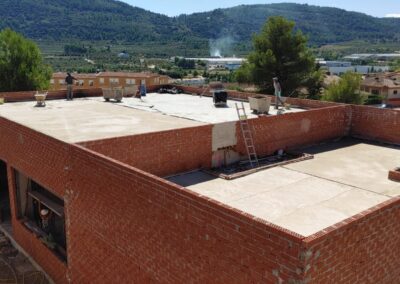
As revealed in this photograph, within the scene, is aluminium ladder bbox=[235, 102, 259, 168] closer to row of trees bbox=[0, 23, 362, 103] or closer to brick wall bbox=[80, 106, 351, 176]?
brick wall bbox=[80, 106, 351, 176]

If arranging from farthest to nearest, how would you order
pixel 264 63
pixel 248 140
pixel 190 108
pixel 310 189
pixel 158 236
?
pixel 264 63, pixel 190 108, pixel 248 140, pixel 310 189, pixel 158 236

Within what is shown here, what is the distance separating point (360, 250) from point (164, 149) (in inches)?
263

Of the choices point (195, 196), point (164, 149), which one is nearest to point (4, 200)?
point (164, 149)

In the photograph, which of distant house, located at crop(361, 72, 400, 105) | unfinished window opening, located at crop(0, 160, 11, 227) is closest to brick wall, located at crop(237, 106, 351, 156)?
unfinished window opening, located at crop(0, 160, 11, 227)

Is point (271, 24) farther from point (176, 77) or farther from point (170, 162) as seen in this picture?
point (176, 77)

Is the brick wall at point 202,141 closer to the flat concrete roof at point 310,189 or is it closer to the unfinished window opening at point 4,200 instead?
the flat concrete roof at point 310,189

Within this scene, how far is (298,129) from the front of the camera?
15766mm

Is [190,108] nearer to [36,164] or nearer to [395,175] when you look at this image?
[36,164]

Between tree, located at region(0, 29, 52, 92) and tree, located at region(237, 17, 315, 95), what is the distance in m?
19.2

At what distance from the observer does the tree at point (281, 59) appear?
124 ft

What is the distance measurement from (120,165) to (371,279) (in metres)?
4.95

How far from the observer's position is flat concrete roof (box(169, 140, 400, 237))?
30.8ft

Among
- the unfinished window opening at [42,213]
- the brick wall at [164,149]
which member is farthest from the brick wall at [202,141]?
the unfinished window opening at [42,213]

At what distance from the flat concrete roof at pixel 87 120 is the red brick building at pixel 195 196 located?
0.22ft
